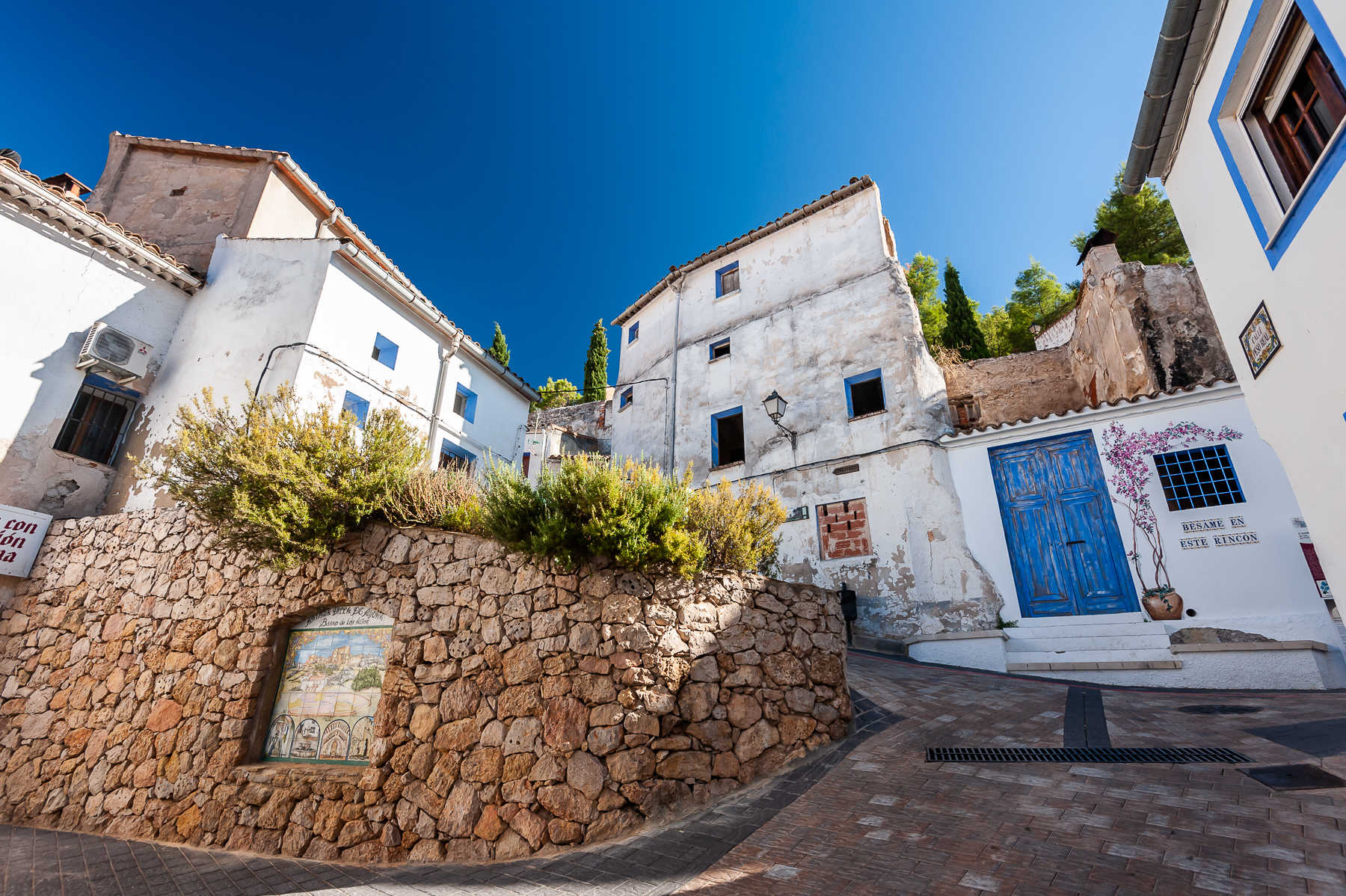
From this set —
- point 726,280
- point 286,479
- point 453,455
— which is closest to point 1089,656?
point 286,479

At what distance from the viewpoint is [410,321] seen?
41.4 ft

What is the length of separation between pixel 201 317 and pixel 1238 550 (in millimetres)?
17738

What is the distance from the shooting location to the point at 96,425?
9.54 meters

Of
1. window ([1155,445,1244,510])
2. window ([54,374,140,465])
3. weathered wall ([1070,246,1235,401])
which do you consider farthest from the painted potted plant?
window ([54,374,140,465])

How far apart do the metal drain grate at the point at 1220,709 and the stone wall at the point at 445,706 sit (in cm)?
369

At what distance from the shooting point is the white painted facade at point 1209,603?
717 cm

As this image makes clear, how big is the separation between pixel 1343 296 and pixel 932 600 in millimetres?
7243

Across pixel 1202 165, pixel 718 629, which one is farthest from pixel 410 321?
pixel 1202 165

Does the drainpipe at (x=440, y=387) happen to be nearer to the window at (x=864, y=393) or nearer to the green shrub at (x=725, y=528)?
the green shrub at (x=725, y=528)

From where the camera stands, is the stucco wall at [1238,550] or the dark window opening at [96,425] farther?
the dark window opening at [96,425]

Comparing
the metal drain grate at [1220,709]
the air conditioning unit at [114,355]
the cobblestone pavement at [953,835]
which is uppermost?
the air conditioning unit at [114,355]

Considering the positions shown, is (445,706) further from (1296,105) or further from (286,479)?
(1296,105)

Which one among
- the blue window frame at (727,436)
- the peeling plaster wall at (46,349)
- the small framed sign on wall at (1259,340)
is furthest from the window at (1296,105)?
the peeling plaster wall at (46,349)

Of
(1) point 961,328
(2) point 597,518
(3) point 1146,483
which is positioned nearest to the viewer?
(2) point 597,518
